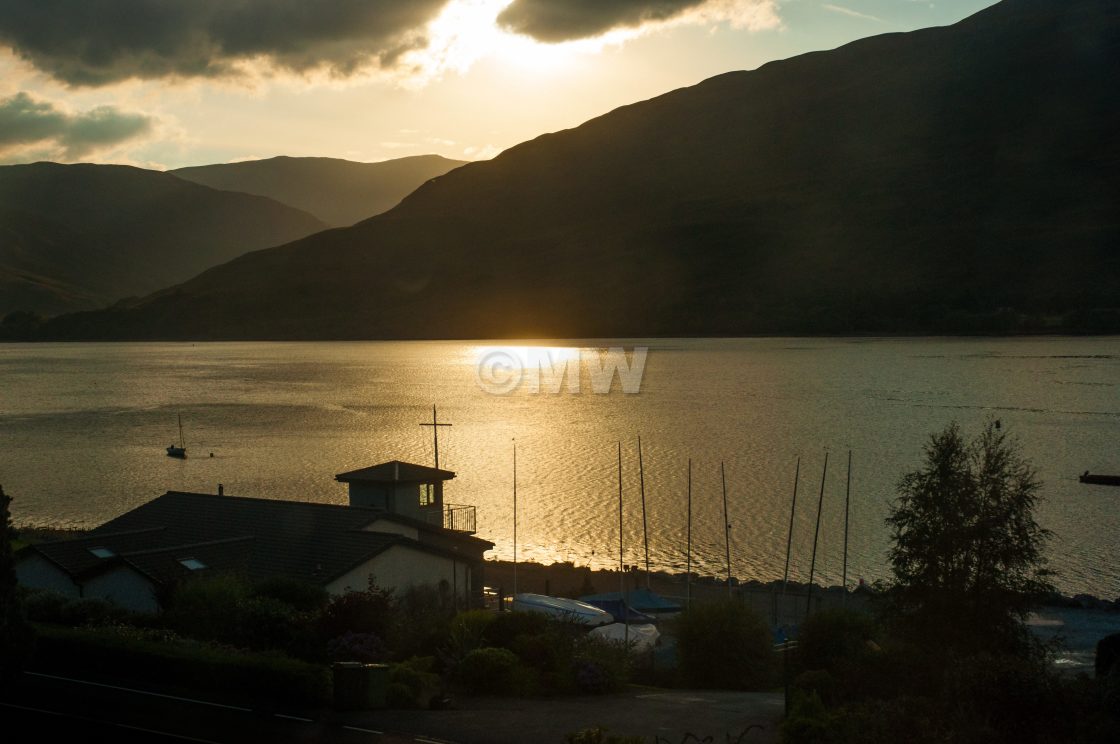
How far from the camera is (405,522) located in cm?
3178

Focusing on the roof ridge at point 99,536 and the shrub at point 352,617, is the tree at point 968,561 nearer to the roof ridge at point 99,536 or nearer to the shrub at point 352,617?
the shrub at point 352,617

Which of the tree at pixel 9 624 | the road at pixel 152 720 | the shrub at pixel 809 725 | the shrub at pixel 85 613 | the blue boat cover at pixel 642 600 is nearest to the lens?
the shrub at pixel 809 725

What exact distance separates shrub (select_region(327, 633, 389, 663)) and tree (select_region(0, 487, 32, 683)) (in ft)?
17.2

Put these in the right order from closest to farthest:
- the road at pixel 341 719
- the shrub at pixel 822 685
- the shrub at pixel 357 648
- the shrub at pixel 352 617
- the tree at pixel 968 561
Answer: the road at pixel 341 719 < the shrub at pixel 822 685 < the shrub at pixel 357 648 < the shrub at pixel 352 617 < the tree at pixel 968 561

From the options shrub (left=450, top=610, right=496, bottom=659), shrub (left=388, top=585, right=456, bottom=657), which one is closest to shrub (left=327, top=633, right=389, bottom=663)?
shrub (left=450, top=610, right=496, bottom=659)

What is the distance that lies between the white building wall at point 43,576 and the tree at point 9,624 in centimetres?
942

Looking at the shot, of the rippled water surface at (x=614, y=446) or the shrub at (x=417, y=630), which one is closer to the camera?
the shrub at (x=417, y=630)

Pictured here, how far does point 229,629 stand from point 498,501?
49842mm

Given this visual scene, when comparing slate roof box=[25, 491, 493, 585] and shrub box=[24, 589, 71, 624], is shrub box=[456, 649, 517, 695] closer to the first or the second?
slate roof box=[25, 491, 493, 585]

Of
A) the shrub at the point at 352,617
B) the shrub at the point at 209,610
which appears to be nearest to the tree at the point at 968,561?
the shrub at the point at 352,617

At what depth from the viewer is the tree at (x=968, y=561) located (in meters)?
22.3

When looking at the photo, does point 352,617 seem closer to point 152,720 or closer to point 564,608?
point 152,720

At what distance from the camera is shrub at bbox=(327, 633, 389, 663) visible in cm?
2012

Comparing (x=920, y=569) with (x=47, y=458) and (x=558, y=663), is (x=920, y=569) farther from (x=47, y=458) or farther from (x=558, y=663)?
(x=47, y=458)
